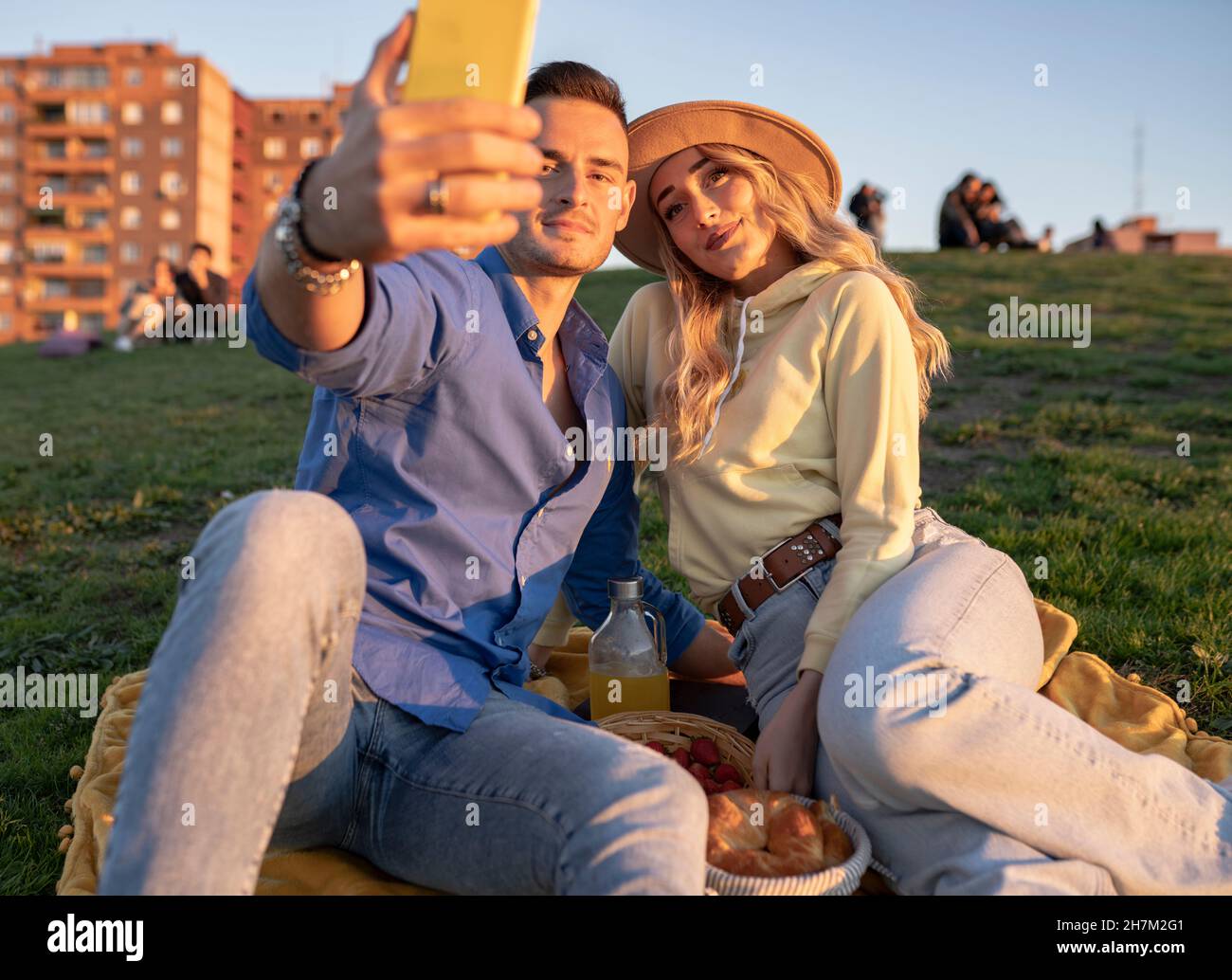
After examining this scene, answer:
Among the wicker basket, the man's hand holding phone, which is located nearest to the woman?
the wicker basket

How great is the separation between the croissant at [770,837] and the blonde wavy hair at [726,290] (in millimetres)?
1149

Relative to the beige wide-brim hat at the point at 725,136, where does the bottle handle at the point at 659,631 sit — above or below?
below

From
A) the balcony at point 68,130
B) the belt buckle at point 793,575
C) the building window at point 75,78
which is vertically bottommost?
the belt buckle at point 793,575

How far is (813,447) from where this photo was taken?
10.3 ft

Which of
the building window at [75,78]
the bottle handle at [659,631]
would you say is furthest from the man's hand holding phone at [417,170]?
the building window at [75,78]

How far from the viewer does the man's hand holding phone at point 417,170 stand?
1544 mm

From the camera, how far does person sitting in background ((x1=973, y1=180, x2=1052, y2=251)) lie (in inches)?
960

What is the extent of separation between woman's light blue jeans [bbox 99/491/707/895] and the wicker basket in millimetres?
315

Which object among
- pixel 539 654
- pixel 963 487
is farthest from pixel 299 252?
pixel 963 487

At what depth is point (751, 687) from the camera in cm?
316

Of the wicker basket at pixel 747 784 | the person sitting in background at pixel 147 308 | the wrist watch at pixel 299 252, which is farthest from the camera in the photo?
the person sitting in background at pixel 147 308

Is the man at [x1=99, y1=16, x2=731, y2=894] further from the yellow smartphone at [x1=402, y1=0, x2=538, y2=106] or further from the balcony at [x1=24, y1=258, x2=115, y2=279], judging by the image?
the balcony at [x1=24, y1=258, x2=115, y2=279]

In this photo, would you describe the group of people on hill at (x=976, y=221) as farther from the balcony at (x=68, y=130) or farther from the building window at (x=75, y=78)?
the building window at (x=75, y=78)
